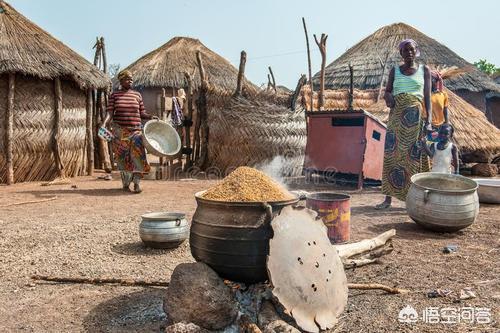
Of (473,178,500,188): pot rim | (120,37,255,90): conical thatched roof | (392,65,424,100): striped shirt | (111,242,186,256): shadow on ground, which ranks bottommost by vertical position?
(111,242,186,256): shadow on ground

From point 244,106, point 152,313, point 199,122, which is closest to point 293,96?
point 244,106

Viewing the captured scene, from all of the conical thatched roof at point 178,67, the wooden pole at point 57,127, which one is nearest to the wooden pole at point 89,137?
the wooden pole at point 57,127

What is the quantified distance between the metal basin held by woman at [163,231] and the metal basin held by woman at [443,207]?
2398 millimetres

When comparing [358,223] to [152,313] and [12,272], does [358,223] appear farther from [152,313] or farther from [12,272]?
[12,272]

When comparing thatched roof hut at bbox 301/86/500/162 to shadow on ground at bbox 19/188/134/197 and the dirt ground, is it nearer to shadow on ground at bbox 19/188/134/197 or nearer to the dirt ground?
the dirt ground

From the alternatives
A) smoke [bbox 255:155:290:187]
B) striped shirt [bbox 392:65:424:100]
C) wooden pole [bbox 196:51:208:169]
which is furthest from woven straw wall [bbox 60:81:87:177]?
striped shirt [bbox 392:65:424:100]

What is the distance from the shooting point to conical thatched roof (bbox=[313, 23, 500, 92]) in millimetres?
16641

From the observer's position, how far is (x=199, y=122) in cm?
1017

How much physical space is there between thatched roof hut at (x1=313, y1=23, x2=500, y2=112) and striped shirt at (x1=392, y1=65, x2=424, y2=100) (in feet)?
34.0

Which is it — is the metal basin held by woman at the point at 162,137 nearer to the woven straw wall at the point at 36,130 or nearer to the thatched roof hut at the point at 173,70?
the woven straw wall at the point at 36,130

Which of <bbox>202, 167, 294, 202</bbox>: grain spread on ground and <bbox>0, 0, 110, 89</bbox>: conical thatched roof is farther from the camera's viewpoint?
<bbox>0, 0, 110, 89</bbox>: conical thatched roof

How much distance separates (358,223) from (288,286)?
9.58 feet

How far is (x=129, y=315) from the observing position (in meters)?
2.78

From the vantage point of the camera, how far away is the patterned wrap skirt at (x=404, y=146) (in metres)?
5.74
